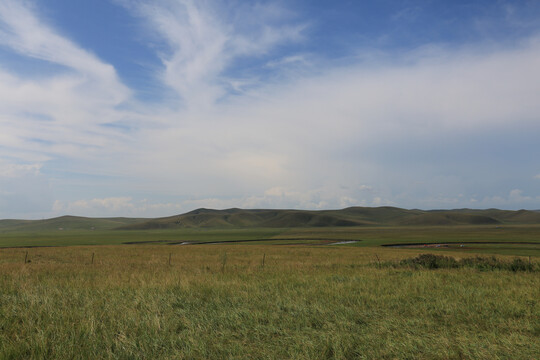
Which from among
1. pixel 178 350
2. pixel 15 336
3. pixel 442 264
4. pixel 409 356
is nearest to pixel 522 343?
pixel 409 356

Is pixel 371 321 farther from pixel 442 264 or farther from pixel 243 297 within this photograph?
pixel 442 264

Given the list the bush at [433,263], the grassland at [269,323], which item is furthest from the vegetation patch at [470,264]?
the grassland at [269,323]

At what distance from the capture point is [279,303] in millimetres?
11281

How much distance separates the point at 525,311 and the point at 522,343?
12.5 ft

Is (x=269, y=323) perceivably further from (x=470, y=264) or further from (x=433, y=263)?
(x=470, y=264)

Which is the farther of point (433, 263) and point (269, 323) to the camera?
point (433, 263)

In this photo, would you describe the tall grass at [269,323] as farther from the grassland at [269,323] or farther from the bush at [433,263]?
the bush at [433,263]

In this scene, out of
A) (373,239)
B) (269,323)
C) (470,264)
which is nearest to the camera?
(269,323)

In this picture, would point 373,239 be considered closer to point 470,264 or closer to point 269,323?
point 470,264

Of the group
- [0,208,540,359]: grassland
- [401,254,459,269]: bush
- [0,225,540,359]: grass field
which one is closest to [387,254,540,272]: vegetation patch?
[401,254,459,269]: bush

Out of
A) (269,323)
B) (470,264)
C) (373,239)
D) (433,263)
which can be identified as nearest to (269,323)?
(269,323)

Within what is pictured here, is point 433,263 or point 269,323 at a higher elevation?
point 269,323

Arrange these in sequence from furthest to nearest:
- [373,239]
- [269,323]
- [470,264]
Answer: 1. [373,239]
2. [470,264]
3. [269,323]

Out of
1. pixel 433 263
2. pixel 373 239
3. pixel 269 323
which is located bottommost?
pixel 373 239
